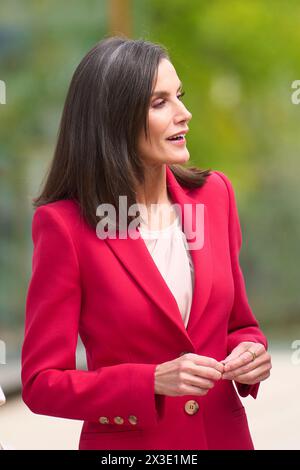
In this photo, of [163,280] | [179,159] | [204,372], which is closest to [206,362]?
[204,372]

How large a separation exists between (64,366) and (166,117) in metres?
0.56

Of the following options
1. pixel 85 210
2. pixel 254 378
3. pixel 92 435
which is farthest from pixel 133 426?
pixel 85 210

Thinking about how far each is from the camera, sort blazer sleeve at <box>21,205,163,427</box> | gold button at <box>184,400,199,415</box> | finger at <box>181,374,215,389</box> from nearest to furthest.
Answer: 1. finger at <box>181,374,215,389</box>
2. blazer sleeve at <box>21,205,163,427</box>
3. gold button at <box>184,400,199,415</box>

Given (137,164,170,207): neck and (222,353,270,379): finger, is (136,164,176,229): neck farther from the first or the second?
(222,353,270,379): finger

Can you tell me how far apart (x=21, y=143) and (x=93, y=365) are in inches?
187

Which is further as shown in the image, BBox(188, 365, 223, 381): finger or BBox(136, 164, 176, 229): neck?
BBox(136, 164, 176, 229): neck

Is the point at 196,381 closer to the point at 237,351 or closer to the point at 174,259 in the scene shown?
the point at 237,351

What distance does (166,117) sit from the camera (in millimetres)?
2268

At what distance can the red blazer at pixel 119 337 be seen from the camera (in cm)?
220

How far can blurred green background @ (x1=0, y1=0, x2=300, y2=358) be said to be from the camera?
22.7ft

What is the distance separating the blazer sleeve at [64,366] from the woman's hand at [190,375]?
52 mm

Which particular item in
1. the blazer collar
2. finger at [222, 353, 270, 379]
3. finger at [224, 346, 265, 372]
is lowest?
finger at [222, 353, 270, 379]

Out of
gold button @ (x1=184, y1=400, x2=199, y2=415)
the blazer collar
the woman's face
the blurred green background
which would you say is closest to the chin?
the woman's face

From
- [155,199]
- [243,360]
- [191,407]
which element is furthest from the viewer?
[155,199]
